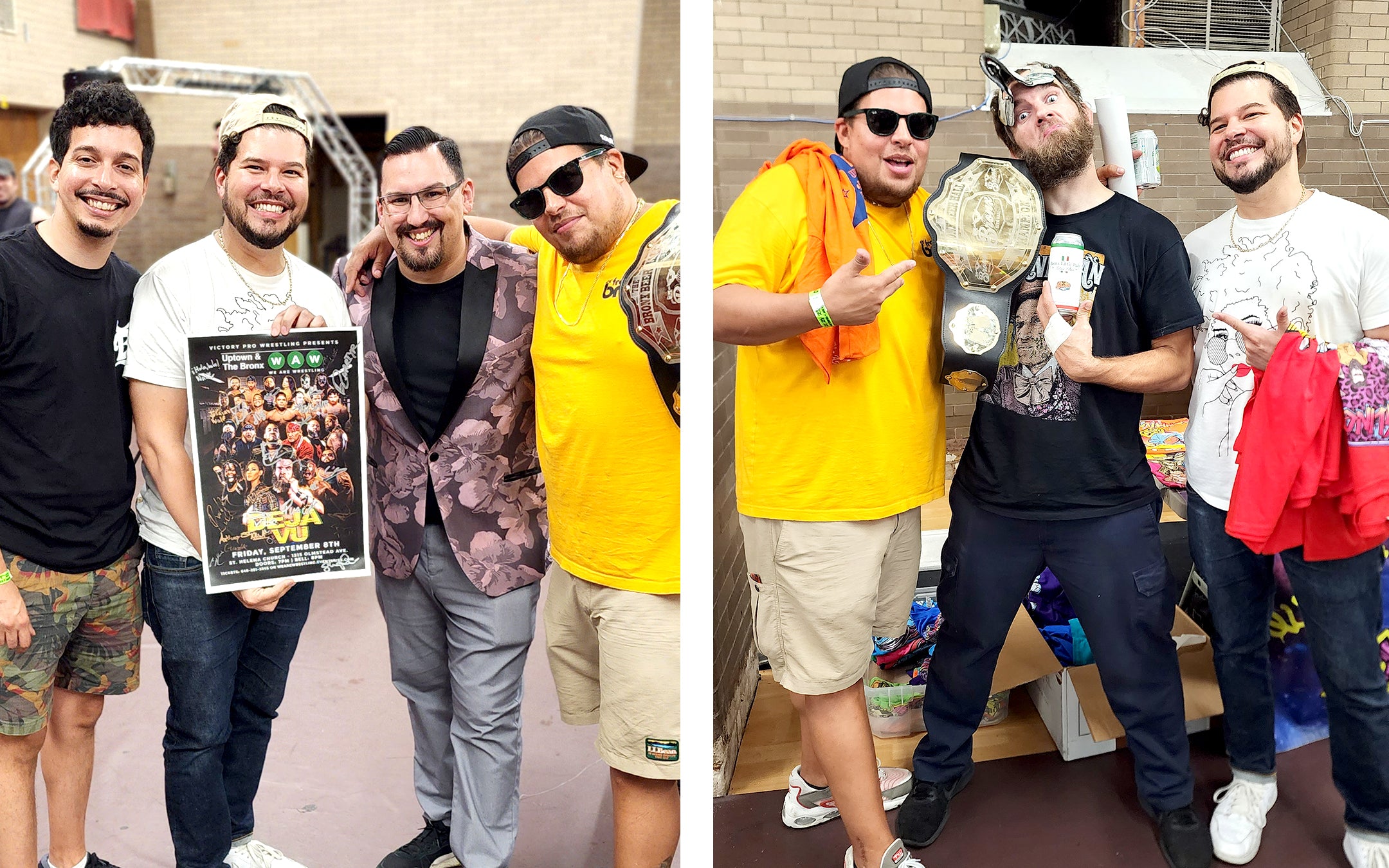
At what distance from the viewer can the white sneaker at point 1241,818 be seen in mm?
1518

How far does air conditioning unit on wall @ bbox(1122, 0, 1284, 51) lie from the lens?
1399 millimetres

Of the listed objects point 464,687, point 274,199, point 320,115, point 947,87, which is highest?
point 320,115

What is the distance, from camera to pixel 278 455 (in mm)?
1240

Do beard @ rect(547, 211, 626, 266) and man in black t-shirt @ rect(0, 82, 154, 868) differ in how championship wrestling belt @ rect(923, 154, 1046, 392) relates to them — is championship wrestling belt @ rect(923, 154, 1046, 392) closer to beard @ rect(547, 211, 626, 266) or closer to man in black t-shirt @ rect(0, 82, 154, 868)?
beard @ rect(547, 211, 626, 266)

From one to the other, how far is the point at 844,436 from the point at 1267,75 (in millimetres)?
830

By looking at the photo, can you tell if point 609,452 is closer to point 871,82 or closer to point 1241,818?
point 871,82

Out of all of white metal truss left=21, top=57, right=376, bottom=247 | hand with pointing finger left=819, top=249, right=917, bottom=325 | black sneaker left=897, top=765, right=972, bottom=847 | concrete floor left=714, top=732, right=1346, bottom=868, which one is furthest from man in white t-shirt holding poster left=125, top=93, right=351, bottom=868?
white metal truss left=21, top=57, right=376, bottom=247

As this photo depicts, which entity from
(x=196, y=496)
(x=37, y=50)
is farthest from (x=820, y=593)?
(x=37, y=50)

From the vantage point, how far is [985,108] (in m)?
1.47

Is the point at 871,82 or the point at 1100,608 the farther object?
the point at 1100,608

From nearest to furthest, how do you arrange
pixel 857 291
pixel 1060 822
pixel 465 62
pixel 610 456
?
pixel 857 291 < pixel 610 456 < pixel 1060 822 < pixel 465 62

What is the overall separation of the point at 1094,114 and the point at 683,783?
1.20m

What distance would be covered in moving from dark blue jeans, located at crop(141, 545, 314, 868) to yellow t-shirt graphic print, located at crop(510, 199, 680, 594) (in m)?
0.48

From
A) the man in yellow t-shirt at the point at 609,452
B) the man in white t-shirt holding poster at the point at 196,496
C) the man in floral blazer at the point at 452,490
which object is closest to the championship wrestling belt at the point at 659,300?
the man in yellow t-shirt at the point at 609,452
